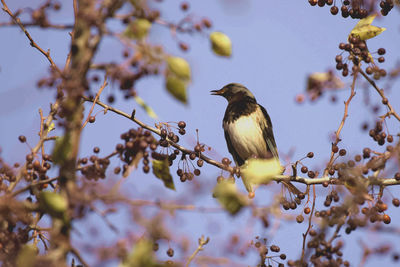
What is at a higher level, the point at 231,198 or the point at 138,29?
the point at 138,29

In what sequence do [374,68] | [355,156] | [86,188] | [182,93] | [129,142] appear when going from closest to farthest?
[182,93]
[86,188]
[129,142]
[374,68]
[355,156]

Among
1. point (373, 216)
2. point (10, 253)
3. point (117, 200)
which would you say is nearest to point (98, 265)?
point (117, 200)

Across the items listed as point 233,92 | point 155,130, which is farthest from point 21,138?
point 233,92

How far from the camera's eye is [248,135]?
271 inches

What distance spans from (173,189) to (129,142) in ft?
1.01

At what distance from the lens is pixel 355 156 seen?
135 inches

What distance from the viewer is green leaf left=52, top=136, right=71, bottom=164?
176 cm

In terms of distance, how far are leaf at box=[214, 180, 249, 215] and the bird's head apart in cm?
581

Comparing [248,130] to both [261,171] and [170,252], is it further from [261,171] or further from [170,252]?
[261,171]

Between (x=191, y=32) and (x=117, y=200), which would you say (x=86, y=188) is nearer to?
(x=117, y=200)

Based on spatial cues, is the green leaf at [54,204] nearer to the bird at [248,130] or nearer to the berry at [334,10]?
the berry at [334,10]

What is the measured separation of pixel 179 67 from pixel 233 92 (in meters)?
6.10

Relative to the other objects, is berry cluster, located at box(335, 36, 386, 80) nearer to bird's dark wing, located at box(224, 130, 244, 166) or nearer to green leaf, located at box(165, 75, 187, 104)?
green leaf, located at box(165, 75, 187, 104)

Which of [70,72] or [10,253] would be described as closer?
[70,72]
